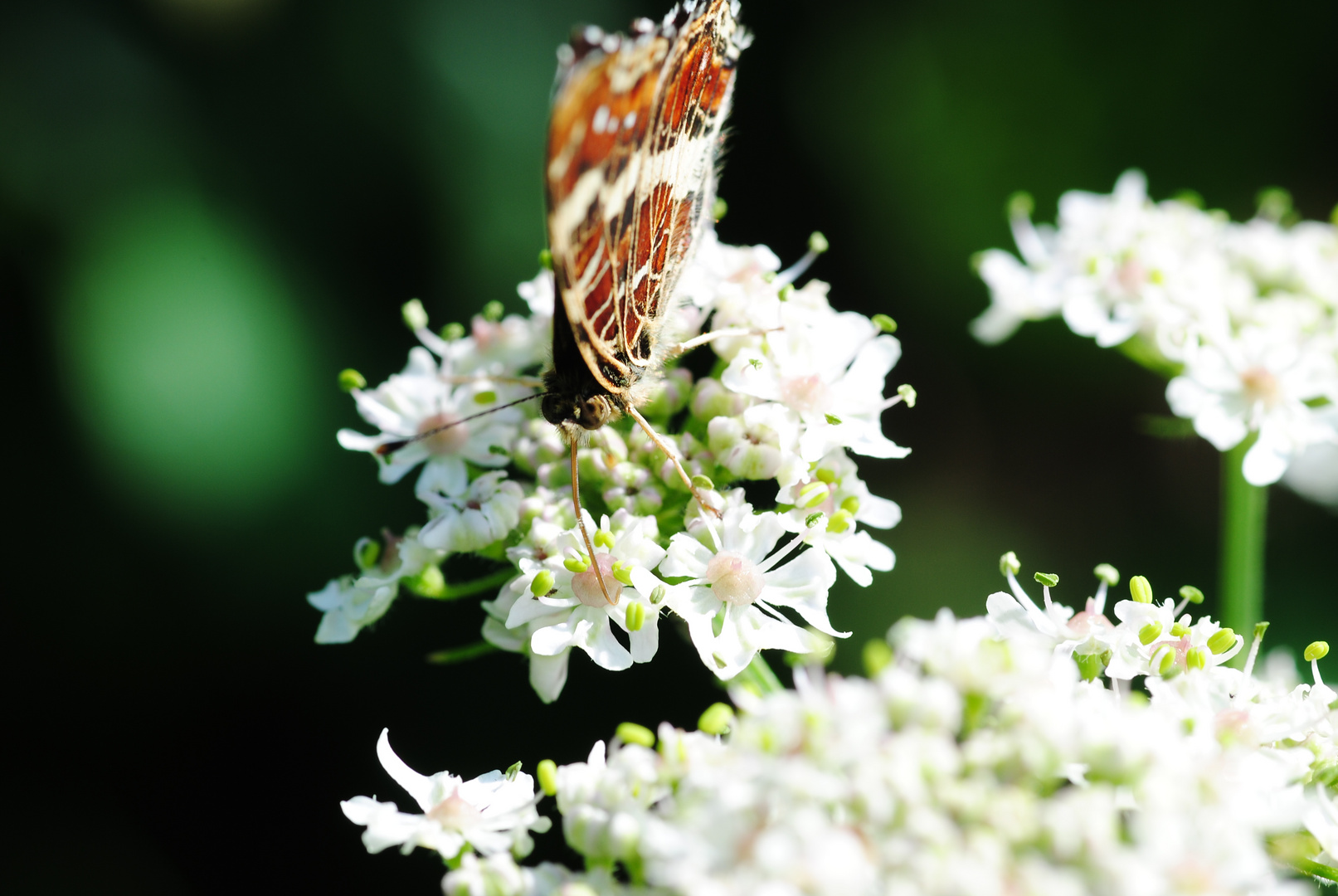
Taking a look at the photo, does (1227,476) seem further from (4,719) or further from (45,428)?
(4,719)

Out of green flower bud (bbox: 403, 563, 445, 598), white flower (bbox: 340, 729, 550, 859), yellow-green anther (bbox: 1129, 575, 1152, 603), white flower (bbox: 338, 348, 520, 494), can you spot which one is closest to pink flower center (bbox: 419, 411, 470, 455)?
white flower (bbox: 338, 348, 520, 494)

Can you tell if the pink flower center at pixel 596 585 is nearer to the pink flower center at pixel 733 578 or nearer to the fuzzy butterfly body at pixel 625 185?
the pink flower center at pixel 733 578

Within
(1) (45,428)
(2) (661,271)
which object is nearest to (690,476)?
(2) (661,271)

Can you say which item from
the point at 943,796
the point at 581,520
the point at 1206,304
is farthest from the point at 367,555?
the point at 1206,304

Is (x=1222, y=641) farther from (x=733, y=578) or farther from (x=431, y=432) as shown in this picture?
(x=431, y=432)

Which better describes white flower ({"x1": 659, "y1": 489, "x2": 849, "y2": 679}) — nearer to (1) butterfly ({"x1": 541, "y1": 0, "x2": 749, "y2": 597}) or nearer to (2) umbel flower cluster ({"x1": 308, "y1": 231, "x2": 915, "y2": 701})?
(2) umbel flower cluster ({"x1": 308, "y1": 231, "x2": 915, "y2": 701})
